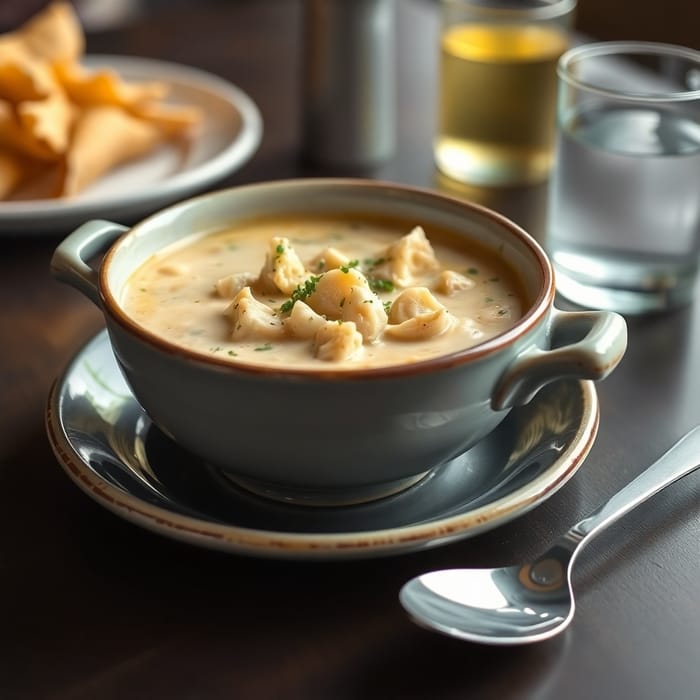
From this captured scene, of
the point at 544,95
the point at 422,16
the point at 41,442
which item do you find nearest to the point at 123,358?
the point at 41,442

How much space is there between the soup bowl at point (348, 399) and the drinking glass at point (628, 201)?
415 mm

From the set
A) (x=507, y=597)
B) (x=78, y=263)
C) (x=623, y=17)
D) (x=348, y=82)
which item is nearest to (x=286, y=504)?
(x=507, y=597)

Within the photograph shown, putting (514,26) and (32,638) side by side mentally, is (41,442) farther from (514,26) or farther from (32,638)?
(514,26)

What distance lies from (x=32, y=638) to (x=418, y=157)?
3.92 ft

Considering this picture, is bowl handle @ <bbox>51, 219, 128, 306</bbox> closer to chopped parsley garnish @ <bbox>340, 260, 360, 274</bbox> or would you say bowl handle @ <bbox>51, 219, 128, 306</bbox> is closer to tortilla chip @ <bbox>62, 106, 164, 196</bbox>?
chopped parsley garnish @ <bbox>340, 260, 360, 274</bbox>

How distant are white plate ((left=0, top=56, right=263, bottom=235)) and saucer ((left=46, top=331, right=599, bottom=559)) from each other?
415 millimetres

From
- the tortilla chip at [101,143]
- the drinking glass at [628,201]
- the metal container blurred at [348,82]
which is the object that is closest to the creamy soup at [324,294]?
the drinking glass at [628,201]

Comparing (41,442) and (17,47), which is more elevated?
(17,47)

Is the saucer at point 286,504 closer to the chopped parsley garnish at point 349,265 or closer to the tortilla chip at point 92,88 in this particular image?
the chopped parsley garnish at point 349,265

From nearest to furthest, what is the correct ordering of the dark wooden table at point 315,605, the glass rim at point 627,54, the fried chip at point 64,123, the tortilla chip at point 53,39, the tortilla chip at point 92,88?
1. the dark wooden table at point 315,605
2. the glass rim at point 627,54
3. the fried chip at point 64,123
4. the tortilla chip at point 92,88
5. the tortilla chip at point 53,39

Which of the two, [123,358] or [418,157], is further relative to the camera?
[418,157]

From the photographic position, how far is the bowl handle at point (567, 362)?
3.10 feet

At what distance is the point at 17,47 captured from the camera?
1.92 meters

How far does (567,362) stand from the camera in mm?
951
